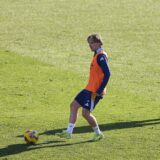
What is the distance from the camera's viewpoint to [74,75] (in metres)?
22.2

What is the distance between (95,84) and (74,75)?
8.80 m

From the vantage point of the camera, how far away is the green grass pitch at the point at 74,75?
43.7ft

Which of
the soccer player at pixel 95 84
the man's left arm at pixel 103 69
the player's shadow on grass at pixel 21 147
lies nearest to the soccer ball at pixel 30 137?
the player's shadow on grass at pixel 21 147

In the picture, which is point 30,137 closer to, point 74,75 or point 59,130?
point 59,130

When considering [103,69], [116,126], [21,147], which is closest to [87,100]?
[103,69]

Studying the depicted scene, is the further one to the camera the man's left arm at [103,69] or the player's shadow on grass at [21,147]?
the man's left arm at [103,69]

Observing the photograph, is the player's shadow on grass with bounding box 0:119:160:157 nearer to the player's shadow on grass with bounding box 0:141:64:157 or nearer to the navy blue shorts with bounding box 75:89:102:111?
the player's shadow on grass with bounding box 0:141:64:157

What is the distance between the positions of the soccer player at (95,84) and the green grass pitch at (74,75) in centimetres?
44

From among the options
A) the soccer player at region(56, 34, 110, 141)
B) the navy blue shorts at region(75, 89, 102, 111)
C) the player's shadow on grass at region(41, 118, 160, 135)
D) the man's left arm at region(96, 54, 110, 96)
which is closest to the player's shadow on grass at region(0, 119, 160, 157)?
the player's shadow on grass at region(41, 118, 160, 135)

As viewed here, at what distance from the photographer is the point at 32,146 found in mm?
13273

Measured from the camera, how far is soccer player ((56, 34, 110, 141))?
1331 cm

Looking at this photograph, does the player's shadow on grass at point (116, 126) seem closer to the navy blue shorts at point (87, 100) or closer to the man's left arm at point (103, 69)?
the navy blue shorts at point (87, 100)

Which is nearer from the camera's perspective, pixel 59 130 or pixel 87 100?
pixel 87 100

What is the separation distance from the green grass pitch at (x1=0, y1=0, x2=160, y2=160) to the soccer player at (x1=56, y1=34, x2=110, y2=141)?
0.44 m
